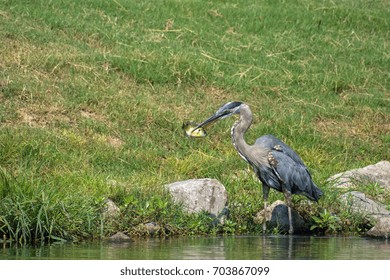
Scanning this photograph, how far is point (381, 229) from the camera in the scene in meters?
11.4

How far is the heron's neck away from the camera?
11641 millimetres

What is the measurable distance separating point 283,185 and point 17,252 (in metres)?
3.40

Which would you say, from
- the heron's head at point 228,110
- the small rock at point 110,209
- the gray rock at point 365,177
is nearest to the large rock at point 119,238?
the small rock at point 110,209

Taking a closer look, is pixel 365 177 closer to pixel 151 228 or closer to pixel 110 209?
pixel 151 228

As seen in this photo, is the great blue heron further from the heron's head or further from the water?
the water

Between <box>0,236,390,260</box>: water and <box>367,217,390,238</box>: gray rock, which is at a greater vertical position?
<box>367,217,390,238</box>: gray rock

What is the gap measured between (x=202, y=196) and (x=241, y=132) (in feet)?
2.82

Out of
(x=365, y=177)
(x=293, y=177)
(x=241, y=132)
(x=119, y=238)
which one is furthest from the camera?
(x=365, y=177)

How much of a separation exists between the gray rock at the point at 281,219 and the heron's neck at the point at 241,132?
70 centimetres

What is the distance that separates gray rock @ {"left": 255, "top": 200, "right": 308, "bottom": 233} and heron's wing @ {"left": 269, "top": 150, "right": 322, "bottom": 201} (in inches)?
12.4

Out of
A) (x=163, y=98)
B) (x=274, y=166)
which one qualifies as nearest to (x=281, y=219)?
(x=274, y=166)

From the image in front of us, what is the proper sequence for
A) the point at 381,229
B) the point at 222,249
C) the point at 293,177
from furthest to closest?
the point at 293,177 < the point at 381,229 < the point at 222,249

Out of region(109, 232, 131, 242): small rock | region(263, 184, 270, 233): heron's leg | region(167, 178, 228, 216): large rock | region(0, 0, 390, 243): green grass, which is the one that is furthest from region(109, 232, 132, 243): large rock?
region(263, 184, 270, 233): heron's leg

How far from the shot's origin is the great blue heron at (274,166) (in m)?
11.6
